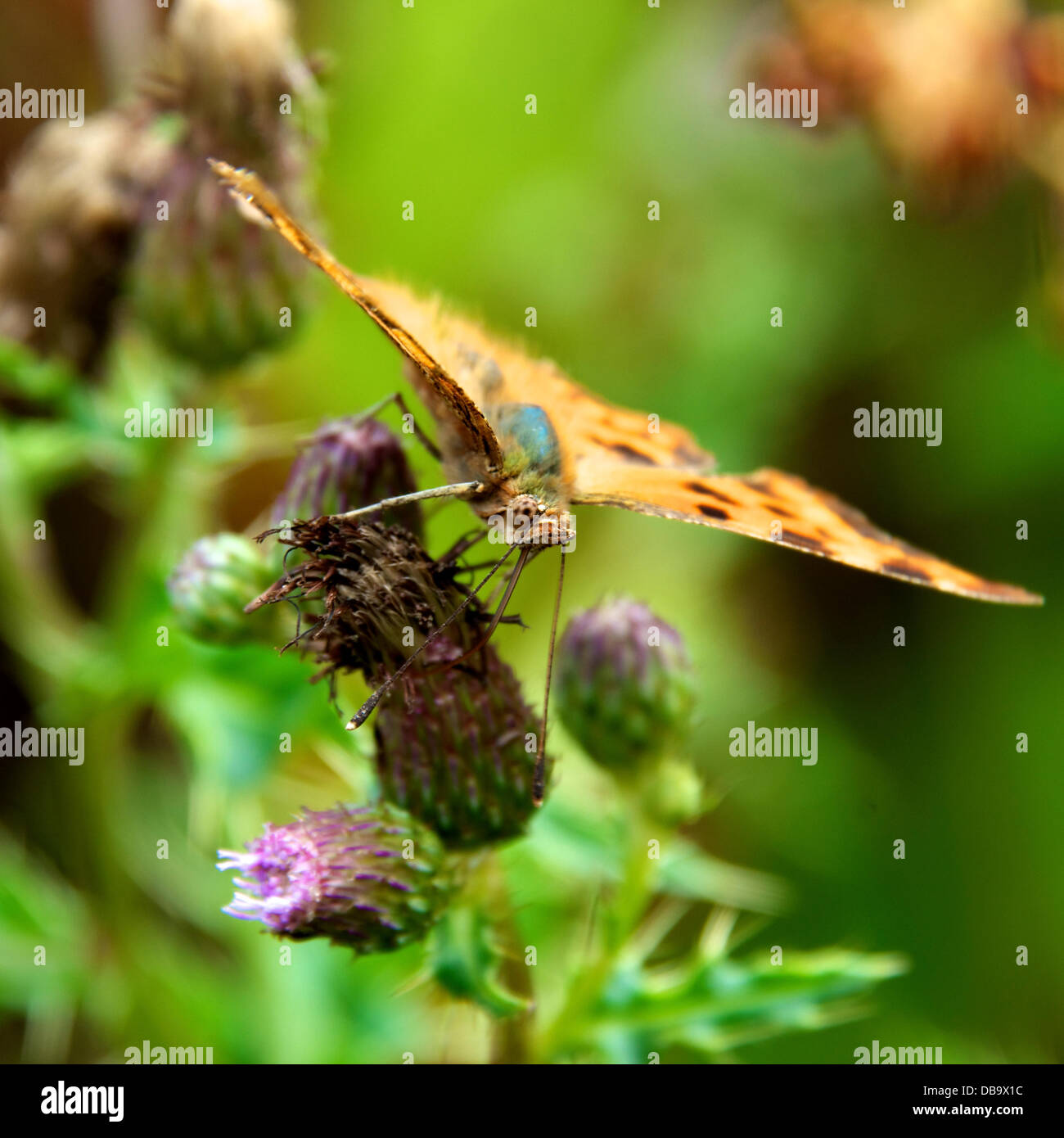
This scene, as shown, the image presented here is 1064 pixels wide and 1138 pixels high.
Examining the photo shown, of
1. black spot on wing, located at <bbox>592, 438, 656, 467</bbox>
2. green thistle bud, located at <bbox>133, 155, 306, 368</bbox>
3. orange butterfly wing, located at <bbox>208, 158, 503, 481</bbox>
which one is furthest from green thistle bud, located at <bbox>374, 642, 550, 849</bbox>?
green thistle bud, located at <bbox>133, 155, 306, 368</bbox>

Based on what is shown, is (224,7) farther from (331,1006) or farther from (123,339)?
(331,1006)

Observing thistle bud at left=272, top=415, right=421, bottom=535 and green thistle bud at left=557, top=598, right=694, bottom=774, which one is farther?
green thistle bud at left=557, top=598, right=694, bottom=774

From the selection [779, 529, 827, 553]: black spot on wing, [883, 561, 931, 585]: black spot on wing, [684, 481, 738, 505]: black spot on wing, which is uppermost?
[684, 481, 738, 505]: black spot on wing

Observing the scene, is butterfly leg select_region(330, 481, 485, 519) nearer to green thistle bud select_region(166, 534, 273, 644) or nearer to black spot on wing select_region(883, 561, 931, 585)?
green thistle bud select_region(166, 534, 273, 644)

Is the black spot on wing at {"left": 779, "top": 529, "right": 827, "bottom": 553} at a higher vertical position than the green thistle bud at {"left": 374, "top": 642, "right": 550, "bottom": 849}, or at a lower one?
higher

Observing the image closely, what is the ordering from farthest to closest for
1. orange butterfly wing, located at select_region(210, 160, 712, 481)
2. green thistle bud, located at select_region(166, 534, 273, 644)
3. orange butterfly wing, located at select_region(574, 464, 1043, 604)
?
green thistle bud, located at select_region(166, 534, 273, 644), orange butterfly wing, located at select_region(574, 464, 1043, 604), orange butterfly wing, located at select_region(210, 160, 712, 481)

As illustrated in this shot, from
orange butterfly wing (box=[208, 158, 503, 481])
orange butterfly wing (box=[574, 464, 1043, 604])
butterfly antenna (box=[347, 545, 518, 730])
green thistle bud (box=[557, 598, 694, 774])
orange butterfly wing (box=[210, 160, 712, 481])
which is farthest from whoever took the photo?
green thistle bud (box=[557, 598, 694, 774])

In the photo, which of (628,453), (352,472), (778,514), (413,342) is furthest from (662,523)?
(413,342)
